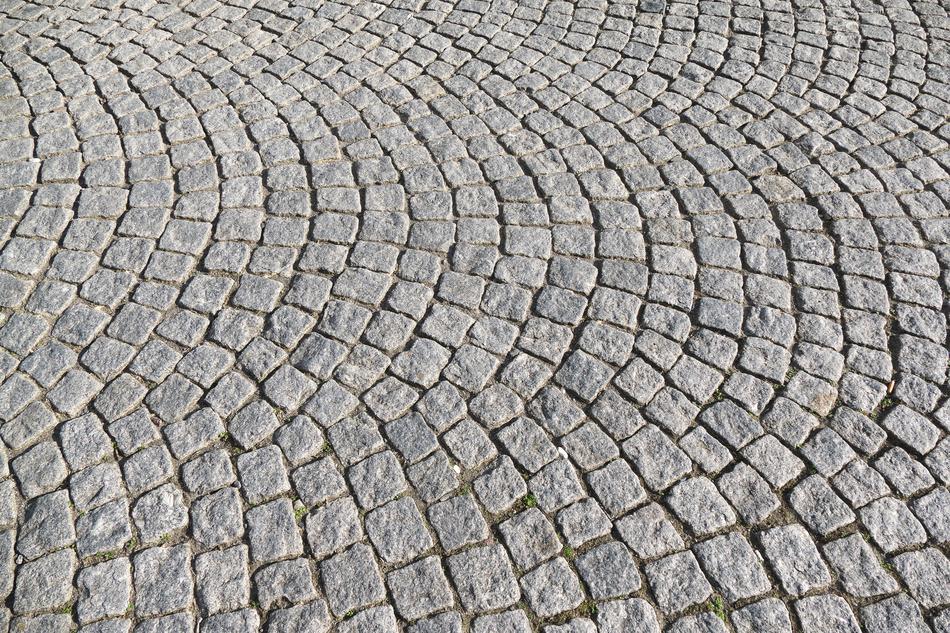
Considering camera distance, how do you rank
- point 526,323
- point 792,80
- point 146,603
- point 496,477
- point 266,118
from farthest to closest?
point 792,80 → point 266,118 → point 526,323 → point 496,477 → point 146,603

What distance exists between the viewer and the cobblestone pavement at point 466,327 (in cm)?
303

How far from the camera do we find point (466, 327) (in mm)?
3881

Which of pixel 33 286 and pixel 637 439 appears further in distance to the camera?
pixel 33 286

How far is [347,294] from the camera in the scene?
3.99m

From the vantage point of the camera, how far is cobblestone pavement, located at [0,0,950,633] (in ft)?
9.95

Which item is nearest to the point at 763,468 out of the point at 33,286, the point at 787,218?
the point at 787,218

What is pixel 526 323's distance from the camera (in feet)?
12.8

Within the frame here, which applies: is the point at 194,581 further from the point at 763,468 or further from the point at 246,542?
the point at 763,468

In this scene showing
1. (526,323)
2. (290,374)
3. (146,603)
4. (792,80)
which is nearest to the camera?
(146,603)

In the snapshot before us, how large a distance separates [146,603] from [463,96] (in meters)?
3.51

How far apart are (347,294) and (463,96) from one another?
1.88 meters

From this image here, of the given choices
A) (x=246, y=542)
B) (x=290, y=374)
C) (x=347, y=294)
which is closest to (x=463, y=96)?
(x=347, y=294)

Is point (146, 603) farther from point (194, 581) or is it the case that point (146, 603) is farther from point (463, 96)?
point (463, 96)

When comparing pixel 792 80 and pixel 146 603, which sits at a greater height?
pixel 792 80
